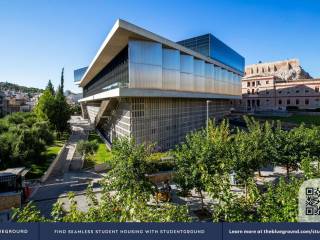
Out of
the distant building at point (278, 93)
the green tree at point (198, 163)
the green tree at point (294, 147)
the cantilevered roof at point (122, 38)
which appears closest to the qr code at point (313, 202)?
the green tree at point (198, 163)

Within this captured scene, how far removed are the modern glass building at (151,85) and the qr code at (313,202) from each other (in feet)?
39.0

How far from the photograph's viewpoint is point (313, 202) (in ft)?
25.8

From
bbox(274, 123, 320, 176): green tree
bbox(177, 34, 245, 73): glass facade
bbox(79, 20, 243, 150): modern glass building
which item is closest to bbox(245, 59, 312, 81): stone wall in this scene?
bbox(177, 34, 245, 73): glass facade

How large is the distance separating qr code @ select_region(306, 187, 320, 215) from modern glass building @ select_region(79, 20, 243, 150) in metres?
11.9

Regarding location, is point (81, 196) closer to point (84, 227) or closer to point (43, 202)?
point (43, 202)

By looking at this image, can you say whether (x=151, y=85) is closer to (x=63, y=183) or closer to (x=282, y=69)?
(x=63, y=183)

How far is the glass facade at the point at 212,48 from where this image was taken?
44031mm

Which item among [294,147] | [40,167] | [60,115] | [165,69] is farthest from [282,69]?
[40,167]

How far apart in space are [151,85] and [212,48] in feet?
73.0

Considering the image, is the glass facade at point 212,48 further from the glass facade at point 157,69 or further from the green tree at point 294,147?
the green tree at point 294,147

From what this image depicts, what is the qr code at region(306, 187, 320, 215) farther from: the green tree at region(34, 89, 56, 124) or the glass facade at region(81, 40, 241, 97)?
the green tree at region(34, 89, 56, 124)

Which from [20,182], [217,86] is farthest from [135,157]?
[217,86]

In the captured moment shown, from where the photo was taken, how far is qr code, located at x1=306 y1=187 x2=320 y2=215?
25.3ft

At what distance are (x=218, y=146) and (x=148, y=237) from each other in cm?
1031
